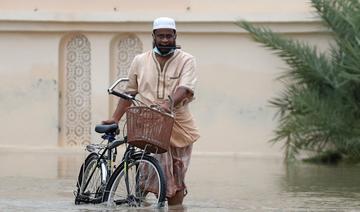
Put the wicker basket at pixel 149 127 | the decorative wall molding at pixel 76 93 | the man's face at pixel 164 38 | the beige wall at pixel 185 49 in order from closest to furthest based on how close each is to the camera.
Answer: the wicker basket at pixel 149 127 → the man's face at pixel 164 38 → the beige wall at pixel 185 49 → the decorative wall molding at pixel 76 93

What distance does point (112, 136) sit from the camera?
9.69m

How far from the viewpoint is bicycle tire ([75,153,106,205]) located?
31.9 feet

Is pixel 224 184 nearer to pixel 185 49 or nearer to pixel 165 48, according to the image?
pixel 165 48

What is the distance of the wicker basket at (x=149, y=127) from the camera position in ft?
29.7

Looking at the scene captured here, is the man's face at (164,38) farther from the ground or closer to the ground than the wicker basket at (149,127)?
farther from the ground

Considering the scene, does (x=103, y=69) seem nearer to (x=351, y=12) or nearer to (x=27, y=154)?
(x=27, y=154)

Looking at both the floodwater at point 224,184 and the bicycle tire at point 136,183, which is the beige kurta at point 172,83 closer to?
the bicycle tire at point 136,183

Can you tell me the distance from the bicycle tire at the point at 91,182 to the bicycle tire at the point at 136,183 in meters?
0.19

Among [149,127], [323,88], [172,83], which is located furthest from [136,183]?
[323,88]

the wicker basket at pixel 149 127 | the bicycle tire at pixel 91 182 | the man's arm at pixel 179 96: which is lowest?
the bicycle tire at pixel 91 182

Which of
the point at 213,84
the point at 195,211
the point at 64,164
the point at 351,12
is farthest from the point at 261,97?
the point at 195,211

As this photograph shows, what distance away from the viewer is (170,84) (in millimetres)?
9711

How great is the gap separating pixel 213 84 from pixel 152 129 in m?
8.30

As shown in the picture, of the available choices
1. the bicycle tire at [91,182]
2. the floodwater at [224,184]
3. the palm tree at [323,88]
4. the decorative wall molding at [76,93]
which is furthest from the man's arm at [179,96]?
the decorative wall molding at [76,93]
